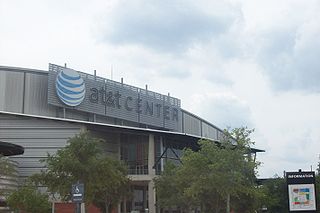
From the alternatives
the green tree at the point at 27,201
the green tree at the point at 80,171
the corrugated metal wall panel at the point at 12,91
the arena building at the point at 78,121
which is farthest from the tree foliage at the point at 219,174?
the corrugated metal wall panel at the point at 12,91

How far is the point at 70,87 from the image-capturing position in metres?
81.2

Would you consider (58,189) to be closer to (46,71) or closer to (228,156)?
(228,156)

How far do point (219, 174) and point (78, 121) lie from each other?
94.7ft

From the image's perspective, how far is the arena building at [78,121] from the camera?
248 ft

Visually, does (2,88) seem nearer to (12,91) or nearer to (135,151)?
(12,91)

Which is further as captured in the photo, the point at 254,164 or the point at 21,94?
the point at 21,94

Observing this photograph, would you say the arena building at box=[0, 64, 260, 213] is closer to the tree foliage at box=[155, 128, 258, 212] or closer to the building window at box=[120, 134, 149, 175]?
the building window at box=[120, 134, 149, 175]

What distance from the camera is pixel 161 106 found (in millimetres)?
99000

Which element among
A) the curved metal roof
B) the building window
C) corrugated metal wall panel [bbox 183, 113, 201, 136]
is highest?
corrugated metal wall panel [bbox 183, 113, 201, 136]

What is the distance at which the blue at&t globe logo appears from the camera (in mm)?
79875

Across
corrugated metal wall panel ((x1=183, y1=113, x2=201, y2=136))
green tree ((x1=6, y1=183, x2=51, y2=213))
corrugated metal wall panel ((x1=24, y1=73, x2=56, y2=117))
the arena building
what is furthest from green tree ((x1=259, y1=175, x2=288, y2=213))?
green tree ((x1=6, y1=183, x2=51, y2=213))

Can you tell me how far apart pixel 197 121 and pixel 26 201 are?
65.2 metres

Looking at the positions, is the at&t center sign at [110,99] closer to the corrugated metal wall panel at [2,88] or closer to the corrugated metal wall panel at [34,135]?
the corrugated metal wall panel at [34,135]

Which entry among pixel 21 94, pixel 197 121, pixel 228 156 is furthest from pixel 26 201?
pixel 197 121
